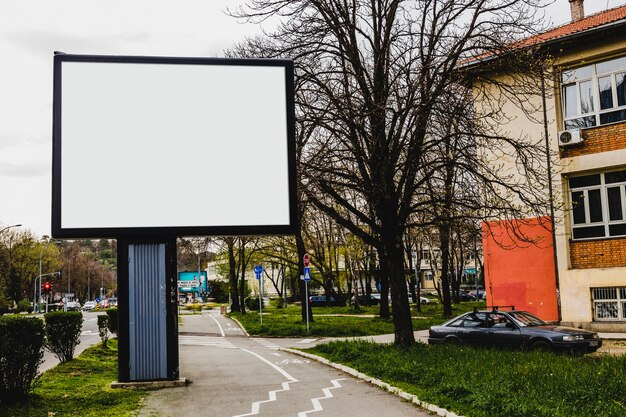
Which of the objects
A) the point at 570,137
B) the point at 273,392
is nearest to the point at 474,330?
the point at 273,392

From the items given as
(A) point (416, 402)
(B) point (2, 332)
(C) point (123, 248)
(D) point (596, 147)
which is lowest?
(A) point (416, 402)

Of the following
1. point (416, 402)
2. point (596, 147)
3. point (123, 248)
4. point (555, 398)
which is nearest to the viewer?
point (555, 398)

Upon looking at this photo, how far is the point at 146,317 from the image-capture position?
12.4 metres

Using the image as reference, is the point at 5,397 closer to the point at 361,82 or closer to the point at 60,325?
the point at 60,325

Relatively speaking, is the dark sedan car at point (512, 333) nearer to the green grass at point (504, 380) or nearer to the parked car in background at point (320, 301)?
the green grass at point (504, 380)

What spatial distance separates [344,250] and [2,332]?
35.4 m

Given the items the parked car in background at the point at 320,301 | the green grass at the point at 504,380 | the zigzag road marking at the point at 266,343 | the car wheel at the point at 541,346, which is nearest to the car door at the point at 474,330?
the car wheel at the point at 541,346

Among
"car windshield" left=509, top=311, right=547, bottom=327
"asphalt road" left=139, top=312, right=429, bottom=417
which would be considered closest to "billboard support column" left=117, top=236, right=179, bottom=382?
"asphalt road" left=139, top=312, right=429, bottom=417

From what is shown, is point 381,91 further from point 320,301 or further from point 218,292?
point 218,292

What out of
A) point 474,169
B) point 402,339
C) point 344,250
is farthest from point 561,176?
point 344,250

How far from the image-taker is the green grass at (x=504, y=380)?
26.2 ft

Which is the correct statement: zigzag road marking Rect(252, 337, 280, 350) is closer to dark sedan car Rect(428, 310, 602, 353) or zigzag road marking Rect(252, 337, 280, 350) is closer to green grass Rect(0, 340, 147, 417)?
dark sedan car Rect(428, 310, 602, 353)

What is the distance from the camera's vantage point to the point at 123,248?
12.5 meters

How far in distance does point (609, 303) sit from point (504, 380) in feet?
44.2
